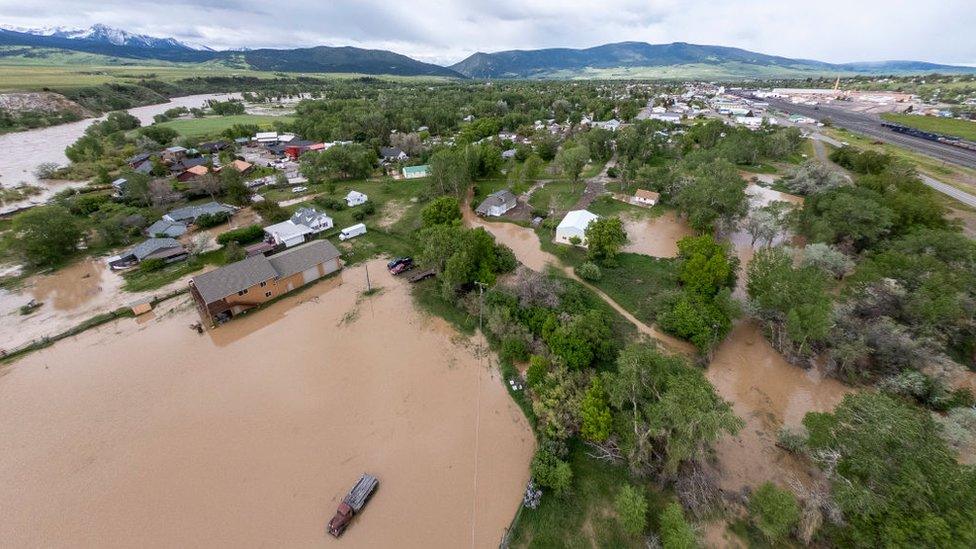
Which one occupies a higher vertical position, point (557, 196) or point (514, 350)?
point (557, 196)

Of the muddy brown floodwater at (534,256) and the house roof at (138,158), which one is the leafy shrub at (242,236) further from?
the house roof at (138,158)

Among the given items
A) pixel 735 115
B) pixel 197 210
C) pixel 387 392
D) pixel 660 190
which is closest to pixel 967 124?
pixel 735 115

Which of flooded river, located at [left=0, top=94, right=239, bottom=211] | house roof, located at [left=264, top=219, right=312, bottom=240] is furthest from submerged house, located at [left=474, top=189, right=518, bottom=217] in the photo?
flooded river, located at [left=0, top=94, right=239, bottom=211]

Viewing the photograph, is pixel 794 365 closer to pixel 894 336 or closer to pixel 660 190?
pixel 894 336

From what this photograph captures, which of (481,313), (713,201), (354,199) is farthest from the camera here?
(354,199)

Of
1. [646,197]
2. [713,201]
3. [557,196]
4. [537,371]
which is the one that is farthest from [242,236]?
[713,201]

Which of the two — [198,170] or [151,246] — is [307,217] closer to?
[151,246]

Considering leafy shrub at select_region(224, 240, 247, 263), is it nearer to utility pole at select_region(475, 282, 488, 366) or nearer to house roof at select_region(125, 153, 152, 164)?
utility pole at select_region(475, 282, 488, 366)

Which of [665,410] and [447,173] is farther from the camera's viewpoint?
[447,173]
